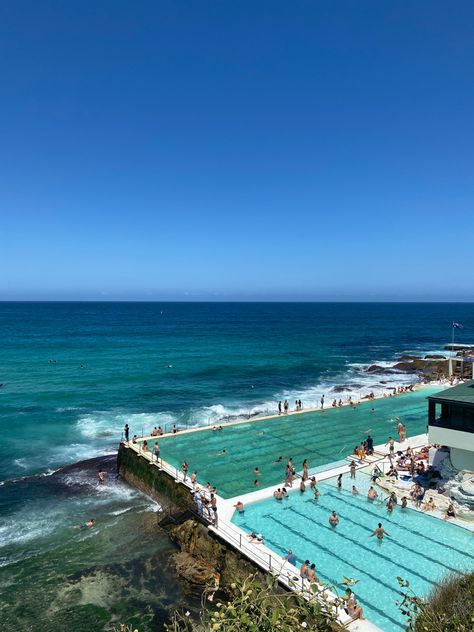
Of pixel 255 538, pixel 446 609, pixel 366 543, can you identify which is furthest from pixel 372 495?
pixel 446 609

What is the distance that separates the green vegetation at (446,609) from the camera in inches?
294

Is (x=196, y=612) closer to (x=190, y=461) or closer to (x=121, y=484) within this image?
(x=190, y=461)

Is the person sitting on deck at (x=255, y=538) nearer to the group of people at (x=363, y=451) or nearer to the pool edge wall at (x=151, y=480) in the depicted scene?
the pool edge wall at (x=151, y=480)

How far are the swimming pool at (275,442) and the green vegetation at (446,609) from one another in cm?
1300

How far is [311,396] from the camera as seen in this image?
50.2m

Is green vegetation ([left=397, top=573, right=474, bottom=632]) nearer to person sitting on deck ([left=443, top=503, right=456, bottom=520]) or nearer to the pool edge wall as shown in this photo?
person sitting on deck ([left=443, top=503, right=456, bottom=520])

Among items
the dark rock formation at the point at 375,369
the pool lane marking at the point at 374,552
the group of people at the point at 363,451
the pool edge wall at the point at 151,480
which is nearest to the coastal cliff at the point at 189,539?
the pool edge wall at the point at 151,480

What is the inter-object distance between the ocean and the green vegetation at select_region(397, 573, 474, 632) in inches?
398

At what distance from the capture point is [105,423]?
40.5 metres

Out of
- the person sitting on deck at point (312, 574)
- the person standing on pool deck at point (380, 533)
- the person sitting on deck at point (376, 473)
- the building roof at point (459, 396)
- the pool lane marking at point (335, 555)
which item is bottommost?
the pool lane marking at point (335, 555)

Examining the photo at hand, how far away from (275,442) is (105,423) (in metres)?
17.5

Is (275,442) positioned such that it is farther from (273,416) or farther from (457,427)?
(457,427)

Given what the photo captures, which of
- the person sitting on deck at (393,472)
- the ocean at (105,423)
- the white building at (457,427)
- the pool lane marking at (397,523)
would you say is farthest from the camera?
the person sitting on deck at (393,472)

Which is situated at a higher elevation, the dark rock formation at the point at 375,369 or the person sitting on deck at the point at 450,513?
the person sitting on deck at the point at 450,513
